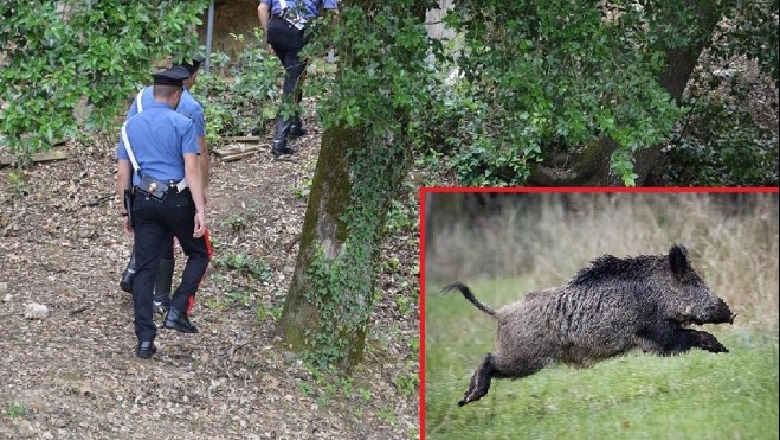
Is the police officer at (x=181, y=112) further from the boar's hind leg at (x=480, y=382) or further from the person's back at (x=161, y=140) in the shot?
the boar's hind leg at (x=480, y=382)

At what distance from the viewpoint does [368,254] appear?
7930mm

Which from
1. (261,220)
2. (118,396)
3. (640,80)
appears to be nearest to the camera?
(640,80)

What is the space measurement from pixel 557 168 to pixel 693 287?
7.26 metres

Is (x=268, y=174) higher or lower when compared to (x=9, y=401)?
higher

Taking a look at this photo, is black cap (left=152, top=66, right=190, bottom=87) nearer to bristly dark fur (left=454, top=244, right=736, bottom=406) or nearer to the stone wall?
bristly dark fur (left=454, top=244, right=736, bottom=406)

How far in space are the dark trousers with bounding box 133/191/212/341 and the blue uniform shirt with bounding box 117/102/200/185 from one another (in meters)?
0.18

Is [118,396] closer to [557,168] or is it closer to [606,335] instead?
[606,335]

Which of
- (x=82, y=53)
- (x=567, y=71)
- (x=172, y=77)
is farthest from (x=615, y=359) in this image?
(x=172, y=77)

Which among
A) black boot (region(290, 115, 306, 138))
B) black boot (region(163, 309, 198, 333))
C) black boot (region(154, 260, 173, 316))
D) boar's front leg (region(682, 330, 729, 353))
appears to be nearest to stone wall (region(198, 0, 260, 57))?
black boot (region(290, 115, 306, 138))

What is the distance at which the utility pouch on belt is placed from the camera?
6953 millimetres

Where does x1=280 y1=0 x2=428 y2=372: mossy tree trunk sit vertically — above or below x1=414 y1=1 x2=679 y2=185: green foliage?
below

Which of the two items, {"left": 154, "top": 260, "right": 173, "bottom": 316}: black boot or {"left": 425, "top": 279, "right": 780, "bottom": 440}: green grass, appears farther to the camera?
{"left": 154, "top": 260, "right": 173, "bottom": 316}: black boot

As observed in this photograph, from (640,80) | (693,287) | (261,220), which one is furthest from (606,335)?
(261,220)

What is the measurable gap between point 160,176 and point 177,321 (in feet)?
3.97
